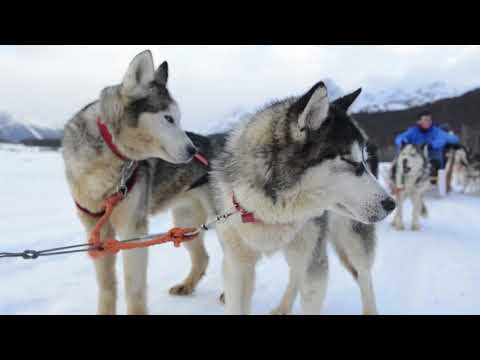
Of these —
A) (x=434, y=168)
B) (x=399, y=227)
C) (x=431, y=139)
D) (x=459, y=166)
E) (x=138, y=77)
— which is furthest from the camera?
(x=459, y=166)

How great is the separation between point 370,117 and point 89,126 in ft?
64.1

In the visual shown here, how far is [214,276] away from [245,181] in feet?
6.55

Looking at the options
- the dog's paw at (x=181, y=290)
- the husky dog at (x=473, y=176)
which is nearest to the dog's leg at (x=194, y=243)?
the dog's paw at (x=181, y=290)

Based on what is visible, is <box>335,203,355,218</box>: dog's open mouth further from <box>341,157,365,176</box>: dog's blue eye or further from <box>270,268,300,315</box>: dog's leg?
<box>270,268,300,315</box>: dog's leg

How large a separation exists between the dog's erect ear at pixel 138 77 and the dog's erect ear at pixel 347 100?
120cm

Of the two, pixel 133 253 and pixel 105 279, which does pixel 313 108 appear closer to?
pixel 133 253

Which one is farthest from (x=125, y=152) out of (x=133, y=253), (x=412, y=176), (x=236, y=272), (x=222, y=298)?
(x=412, y=176)

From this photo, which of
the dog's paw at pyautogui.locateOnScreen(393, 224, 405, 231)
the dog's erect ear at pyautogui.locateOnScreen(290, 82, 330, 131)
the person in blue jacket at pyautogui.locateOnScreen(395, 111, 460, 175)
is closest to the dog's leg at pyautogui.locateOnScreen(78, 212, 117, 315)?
the dog's erect ear at pyautogui.locateOnScreen(290, 82, 330, 131)

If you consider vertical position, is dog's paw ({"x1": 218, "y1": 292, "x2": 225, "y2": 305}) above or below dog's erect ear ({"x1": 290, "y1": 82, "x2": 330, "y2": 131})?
below

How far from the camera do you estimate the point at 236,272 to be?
83.4 inches

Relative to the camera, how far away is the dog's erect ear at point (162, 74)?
106 inches

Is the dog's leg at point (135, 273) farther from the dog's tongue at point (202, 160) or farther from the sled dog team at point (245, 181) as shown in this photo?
the dog's tongue at point (202, 160)

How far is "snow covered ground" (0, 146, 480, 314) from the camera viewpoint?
9.20 ft
